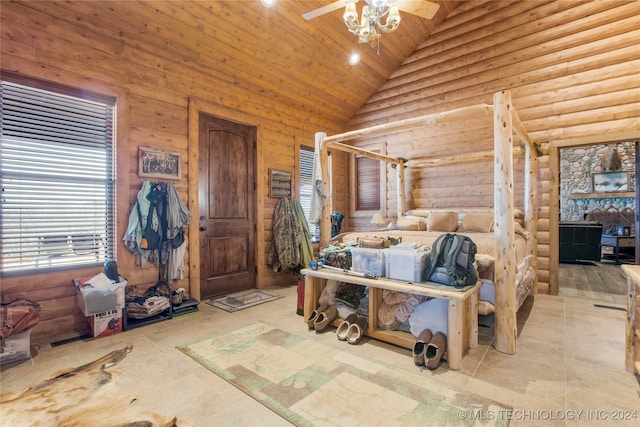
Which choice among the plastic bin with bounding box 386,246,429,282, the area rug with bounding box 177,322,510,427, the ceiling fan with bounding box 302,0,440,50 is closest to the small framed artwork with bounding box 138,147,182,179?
the area rug with bounding box 177,322,510,427

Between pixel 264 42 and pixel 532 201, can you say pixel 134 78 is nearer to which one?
pixel 264 42

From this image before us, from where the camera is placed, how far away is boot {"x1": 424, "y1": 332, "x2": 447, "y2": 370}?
2080mm

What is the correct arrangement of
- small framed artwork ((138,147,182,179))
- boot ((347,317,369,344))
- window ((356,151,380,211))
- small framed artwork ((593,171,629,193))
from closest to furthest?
1. boot ((347,317,369,344))
2. small framed artwork ((138,147,182,179))
3. window ((356,151,380,211))
4. small framed artwork ((593,171,629,193))

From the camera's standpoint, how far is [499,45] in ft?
15.1

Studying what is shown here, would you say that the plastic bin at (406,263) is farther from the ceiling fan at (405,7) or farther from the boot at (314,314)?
the ceiling fan at (405,7)

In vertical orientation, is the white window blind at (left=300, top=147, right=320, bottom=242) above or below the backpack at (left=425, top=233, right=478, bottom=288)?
above

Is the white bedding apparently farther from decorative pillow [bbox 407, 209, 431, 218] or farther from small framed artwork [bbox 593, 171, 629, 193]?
small framed artwork [bbox 593, 171, 629, 193]

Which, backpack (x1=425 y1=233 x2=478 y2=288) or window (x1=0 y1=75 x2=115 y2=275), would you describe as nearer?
backpack (x1=425 y1=233 x2=478 y2=288)

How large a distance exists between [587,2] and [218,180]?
17.7 ft

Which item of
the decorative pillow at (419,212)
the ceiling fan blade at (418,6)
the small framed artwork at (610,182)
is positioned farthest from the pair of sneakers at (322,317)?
the small framed artwork at (610,182)

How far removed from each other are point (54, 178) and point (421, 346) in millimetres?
3543

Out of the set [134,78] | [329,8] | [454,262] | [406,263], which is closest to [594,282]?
[454,262]

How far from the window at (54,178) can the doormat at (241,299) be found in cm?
133

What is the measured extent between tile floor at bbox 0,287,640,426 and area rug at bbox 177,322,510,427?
70mm
